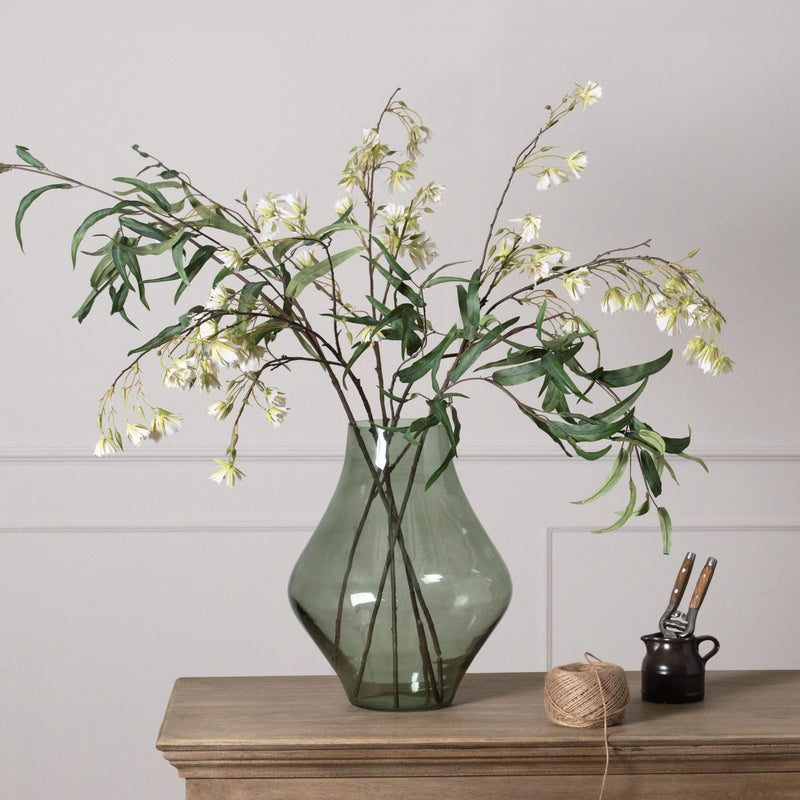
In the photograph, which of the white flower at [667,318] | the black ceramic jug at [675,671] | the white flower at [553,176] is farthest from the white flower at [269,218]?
the black ceramic jug at [675,671]

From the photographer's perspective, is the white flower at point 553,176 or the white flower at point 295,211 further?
the white flower at point 553,176

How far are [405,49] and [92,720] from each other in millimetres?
1786

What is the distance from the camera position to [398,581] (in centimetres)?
143

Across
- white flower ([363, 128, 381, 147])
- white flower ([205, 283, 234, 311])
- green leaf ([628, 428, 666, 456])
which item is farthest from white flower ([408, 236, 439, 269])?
green leaf ([628, 428, 666, 456])

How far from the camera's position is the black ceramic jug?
152 centimetres

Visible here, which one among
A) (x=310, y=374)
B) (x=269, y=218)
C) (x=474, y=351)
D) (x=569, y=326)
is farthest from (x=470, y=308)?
(x=310, y=374)

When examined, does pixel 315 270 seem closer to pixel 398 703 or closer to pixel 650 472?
pixel 650 472

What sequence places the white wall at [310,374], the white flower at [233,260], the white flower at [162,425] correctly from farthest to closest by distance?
the white wall at [310,374]
the white flower at [233,260]
the white flower at [162,425]

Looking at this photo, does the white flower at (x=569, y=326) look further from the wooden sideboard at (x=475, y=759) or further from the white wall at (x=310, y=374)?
the white wall at (x=310, y=374)

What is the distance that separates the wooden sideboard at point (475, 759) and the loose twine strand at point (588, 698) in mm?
15

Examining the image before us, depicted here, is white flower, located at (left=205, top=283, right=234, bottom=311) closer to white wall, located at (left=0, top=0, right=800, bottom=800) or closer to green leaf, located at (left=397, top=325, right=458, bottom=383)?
green leaf, located at (left=397, top=325, right=458, bottom=383)

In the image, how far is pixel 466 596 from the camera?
1436 millimetres

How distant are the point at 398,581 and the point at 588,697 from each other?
0.96ft

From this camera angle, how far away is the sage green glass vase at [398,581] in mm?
1430
